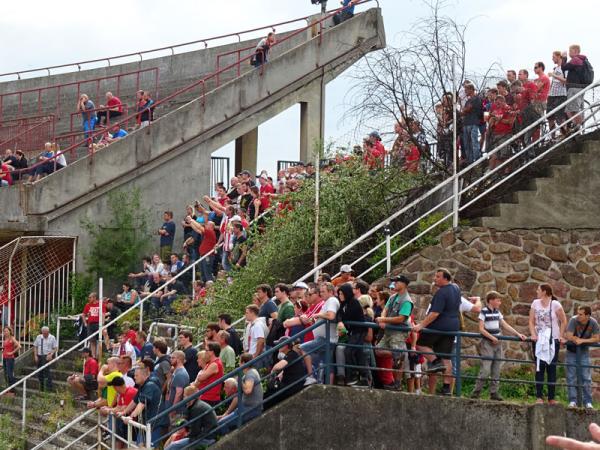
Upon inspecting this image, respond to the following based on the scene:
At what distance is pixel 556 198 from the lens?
1947cm

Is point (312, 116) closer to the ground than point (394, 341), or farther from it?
farther from it

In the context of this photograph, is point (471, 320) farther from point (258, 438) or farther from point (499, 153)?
point (258, 438)

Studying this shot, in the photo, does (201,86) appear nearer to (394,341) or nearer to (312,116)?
(312,116)

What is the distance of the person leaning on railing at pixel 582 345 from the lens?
1562 centimetres

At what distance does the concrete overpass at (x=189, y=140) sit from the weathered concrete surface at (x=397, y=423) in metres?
9.86

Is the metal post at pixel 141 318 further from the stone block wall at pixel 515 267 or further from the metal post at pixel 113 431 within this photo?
the stone block wall at pixel 515 267

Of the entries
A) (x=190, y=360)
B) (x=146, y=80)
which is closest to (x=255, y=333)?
(x=190, y=360)

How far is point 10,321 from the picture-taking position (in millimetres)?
25906

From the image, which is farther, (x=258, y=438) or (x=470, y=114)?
(x=470, y=114)

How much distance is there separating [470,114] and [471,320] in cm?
317

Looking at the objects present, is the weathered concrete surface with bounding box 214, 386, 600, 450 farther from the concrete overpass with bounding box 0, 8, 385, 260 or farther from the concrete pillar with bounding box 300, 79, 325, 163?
the concrete pillar with bounding box 300, 79, 325, 163

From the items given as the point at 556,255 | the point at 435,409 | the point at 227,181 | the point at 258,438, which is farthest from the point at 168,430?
the point at 227,181

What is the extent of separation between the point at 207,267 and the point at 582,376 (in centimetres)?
882

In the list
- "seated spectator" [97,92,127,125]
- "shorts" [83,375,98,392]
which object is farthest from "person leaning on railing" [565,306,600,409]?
"seated spectator" [97,92,127,125]
